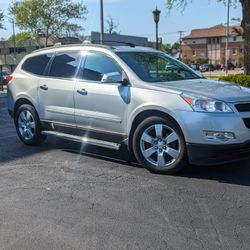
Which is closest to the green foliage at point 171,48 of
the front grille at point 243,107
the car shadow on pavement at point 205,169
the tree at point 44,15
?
the tree at point 44,15

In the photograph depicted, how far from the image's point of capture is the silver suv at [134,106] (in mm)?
5648

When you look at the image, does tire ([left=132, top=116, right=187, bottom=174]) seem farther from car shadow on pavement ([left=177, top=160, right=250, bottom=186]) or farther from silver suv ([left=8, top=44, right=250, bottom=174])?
car shadow on pavement ([left=177, top=160, right=250, bottom=186])

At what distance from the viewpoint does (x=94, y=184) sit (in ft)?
18.6

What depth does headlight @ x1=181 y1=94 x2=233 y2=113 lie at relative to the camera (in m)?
5.61

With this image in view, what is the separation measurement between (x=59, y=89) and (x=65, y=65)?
431 mm

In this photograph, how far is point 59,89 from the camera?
7324 millimetres

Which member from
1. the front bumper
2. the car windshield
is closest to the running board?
the car windshield

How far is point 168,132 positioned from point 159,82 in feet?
2.55

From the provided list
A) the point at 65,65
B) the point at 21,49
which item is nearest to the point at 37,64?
the point at 65,65

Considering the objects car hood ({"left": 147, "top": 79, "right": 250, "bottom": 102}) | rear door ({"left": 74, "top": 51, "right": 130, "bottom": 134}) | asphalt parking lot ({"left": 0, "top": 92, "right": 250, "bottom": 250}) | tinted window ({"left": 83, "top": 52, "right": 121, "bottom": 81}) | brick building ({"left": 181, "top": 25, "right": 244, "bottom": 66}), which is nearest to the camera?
asphalt parking lot ({"left": 0, "top": 92, "right": 250, "bottom": 250})

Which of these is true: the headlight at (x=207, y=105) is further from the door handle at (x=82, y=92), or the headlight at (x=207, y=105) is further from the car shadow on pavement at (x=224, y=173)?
the door handle at (x=82, y=92)

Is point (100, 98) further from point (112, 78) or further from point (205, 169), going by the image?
point (205, 169)

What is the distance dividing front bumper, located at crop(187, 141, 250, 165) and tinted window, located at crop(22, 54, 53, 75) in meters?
3.30

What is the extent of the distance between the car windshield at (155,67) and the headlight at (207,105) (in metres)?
0.92
